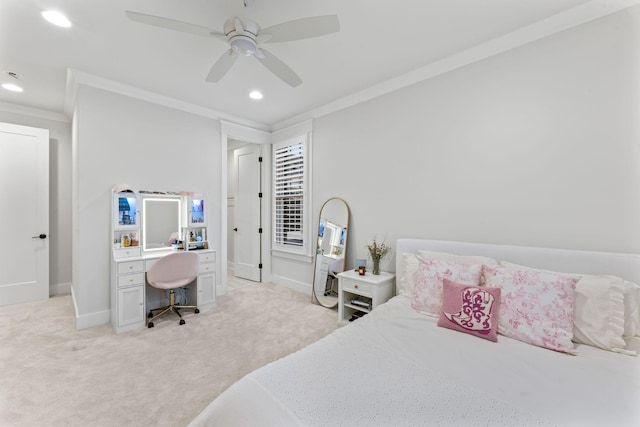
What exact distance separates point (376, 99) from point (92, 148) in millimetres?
3306

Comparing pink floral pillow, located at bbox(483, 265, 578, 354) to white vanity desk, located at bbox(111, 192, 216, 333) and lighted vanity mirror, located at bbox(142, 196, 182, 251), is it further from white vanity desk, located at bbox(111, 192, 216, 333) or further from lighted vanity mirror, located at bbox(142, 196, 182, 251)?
lighted vanity mirror, located at bbox(142, 196, 182, 251)

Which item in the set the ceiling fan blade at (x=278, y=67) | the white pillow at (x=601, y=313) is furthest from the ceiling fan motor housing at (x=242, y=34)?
the white pillow at (x=601, y=313)

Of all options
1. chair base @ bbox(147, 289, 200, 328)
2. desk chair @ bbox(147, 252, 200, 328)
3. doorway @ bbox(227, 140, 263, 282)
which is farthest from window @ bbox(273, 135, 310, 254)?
chair base @ bbox(147, 289, 200, 328)

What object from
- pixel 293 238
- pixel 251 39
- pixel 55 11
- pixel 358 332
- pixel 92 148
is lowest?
pixel 358 332

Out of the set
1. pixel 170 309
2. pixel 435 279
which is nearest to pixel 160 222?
pixel 170 309

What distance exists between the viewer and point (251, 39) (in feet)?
6.16

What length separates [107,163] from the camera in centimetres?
305

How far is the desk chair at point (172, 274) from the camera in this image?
9.55ft

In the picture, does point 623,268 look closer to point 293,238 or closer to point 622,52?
point 622,52

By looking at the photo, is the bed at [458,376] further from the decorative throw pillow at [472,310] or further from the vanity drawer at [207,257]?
the vanity drawer at [207,257]

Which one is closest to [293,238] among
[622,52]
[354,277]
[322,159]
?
[322,159]

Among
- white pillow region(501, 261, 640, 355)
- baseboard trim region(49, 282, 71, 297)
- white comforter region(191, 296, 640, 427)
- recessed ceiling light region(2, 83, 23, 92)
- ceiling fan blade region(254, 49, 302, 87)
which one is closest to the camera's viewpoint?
white comforter region(191, 296, 640, 427)

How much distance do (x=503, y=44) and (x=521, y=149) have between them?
3.02 ft

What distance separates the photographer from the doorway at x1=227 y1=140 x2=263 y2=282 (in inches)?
185
